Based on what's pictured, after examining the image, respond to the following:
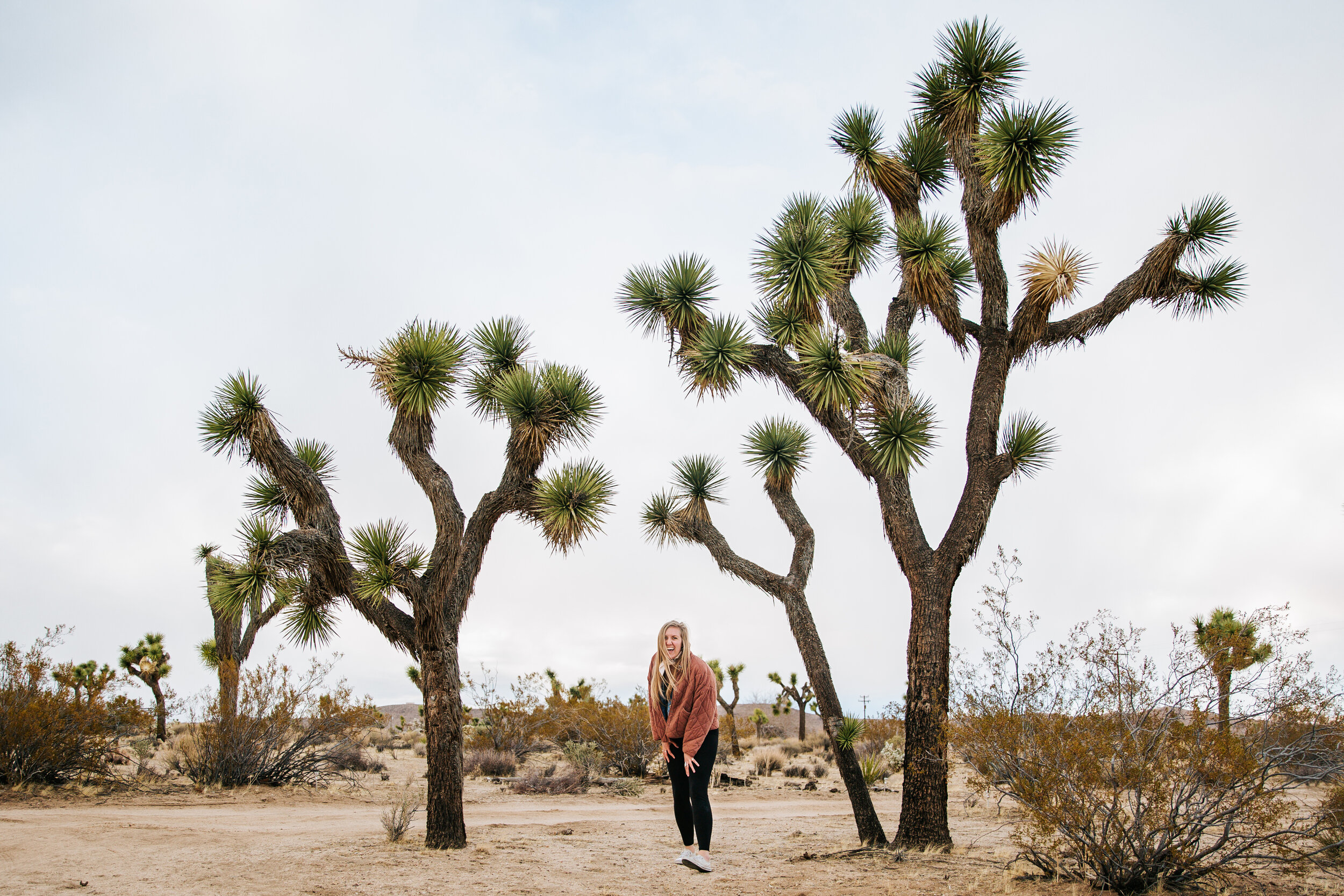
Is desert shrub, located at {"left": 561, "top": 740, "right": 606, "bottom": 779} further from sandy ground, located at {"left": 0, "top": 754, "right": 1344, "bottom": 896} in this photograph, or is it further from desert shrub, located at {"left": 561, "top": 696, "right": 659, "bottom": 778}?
sandy ground, located at {"left": 0, "top": 754, "right": 1344, "bottom": 896}

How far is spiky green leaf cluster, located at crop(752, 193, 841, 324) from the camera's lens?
10281 mm

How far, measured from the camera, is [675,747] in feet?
23.2

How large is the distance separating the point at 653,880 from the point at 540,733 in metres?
14.2

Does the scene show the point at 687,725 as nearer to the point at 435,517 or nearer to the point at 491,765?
the point at 435,517

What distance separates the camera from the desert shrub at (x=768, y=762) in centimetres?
1947

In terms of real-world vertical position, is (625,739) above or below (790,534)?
below

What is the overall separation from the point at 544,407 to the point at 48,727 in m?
10.1

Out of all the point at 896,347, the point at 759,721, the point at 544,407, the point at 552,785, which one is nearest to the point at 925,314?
the point at 896,347

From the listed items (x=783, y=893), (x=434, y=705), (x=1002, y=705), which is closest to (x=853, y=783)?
(x=1002, y=705)

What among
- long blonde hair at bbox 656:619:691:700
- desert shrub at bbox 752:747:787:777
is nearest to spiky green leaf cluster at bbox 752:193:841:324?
long blonde hair at bbox 656:619:691:700

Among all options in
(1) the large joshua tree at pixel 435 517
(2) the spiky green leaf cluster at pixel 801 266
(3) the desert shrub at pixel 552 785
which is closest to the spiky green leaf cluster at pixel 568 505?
(1) the large joshua tree at pixel 435 517

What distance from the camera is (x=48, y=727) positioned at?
1303 cm

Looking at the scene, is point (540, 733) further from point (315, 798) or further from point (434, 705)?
point (434, 705)

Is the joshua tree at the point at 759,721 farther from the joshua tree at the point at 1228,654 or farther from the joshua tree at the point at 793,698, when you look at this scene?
the joshua tree at the point at 1228,654
